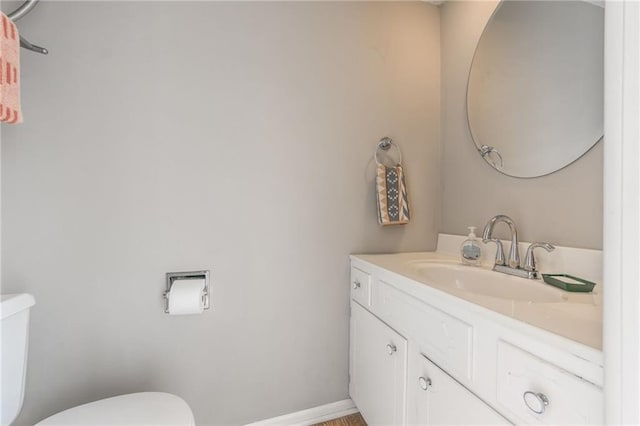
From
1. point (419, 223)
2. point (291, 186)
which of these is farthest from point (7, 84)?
point (419, 223)

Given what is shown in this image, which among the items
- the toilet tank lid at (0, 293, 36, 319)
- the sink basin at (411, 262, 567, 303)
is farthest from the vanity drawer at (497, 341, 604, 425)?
the toilet tank lid at (0, 293, 36, 319)

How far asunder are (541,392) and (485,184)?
37.8 inches

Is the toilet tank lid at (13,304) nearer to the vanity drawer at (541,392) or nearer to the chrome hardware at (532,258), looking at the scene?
the vanity drawer at (541,392)

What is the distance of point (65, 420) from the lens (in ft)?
2.73

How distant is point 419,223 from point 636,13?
121cm

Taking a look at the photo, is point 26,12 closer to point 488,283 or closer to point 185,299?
point 185,299

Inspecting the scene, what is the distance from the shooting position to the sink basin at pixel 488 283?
34.7 inches

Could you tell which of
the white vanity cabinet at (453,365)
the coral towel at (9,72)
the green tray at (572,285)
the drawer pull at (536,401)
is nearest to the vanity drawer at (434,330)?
the white vanity cabinet at (453,365)

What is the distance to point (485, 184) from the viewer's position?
130 cm

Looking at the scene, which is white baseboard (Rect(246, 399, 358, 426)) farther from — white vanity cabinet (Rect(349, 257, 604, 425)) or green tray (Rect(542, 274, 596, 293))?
green tray (Rect(542, 274, 596, 293))

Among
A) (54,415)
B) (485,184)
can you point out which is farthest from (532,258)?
(54,415)

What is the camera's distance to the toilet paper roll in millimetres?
1068

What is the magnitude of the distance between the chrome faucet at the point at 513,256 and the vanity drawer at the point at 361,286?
0.50m

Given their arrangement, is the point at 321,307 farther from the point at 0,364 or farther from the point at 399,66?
the point at 399,66
